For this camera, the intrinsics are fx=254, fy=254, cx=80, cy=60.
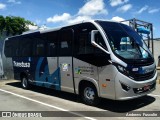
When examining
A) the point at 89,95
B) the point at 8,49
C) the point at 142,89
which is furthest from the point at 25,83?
the point at 142,89

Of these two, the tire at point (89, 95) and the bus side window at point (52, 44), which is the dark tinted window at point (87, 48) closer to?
the tire at point (89, 95)

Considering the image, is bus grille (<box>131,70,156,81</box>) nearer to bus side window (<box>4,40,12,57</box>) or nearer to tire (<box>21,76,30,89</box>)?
tire (<box>21,76,30,89</box>)

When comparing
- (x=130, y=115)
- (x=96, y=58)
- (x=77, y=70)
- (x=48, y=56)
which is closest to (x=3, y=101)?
(x=48, y=56)

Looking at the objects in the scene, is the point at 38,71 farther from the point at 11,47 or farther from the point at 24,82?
the point at 11,47

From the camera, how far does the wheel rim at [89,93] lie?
9.27 m

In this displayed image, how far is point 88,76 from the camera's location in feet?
30.2

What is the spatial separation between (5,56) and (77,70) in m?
8.06

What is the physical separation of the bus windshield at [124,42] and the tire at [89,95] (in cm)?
174

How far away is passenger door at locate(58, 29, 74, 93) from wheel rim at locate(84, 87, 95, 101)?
80 cm

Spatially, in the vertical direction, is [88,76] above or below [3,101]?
above

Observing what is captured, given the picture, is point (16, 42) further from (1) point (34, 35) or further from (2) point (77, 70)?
(2) point (77, 70)

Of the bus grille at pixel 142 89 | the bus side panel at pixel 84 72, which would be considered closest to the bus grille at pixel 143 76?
the bus grille at pixel 142 89

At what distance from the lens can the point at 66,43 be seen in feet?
34.0

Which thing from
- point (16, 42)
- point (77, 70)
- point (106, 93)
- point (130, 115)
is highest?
point (16, 42)
